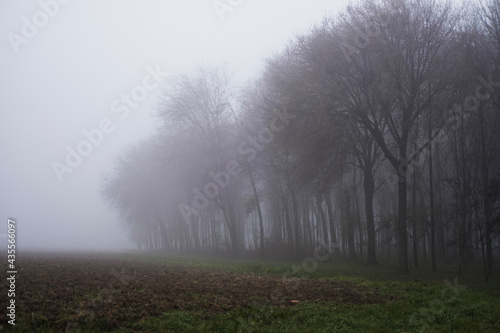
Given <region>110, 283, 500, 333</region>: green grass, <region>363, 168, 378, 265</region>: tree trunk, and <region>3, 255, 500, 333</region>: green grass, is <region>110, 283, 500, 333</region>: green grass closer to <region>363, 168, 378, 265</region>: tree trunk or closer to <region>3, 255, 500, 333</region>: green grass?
<region>3, 255, 500, 333</region>: green grass

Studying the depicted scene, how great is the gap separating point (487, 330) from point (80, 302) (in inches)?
373

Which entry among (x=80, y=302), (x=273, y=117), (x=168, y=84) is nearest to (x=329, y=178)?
(x=273, y=117)

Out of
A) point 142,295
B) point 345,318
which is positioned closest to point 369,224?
point 345,318

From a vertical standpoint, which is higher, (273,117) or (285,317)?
(273,117)

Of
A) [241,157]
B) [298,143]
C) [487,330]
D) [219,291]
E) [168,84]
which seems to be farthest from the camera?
[168,84]

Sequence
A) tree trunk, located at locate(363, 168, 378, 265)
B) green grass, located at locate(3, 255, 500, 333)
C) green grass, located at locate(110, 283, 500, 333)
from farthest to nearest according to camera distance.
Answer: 1. tree trunk, located at locate(363, 168, 378, 265)
2. green grass, located at locate(110, 283, 500, 333)
3. green grass, located at locate(3, 255, 500, 333)

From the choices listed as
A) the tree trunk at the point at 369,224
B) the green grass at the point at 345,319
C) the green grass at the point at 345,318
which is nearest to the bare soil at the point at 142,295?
the green grass at the point at 345,318

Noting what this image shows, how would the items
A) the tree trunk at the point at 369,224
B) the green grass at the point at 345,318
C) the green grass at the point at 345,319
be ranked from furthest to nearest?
1. the tree trunk at the point at 369,224
2. the green grass at the point at 345,319
3. the green grass at the point at 345,318

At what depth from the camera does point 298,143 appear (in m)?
23.2

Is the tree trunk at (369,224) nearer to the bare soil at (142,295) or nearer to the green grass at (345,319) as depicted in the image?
the bare soil at (142,295)

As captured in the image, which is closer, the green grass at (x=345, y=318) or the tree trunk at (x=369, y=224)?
the green grass at (x=345, y=318)

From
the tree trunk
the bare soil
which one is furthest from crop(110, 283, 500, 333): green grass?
the tree trunk

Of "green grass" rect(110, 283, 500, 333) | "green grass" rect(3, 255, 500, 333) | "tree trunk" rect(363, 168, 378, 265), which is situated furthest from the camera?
"tree trunk" rect(363, 168, 378, 265)

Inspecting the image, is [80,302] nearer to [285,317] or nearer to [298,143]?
[285,317]
